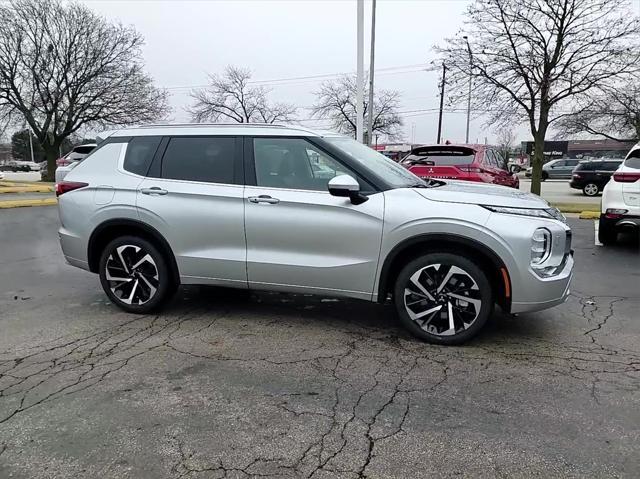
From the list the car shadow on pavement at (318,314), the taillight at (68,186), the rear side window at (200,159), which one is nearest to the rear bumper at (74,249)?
the taillight at (68,186)

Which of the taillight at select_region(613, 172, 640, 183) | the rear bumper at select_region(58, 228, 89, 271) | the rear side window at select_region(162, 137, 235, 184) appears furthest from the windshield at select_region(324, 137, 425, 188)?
the taillight at select_region(613, 172, 640, 183)

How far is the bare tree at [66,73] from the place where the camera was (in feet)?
87.3

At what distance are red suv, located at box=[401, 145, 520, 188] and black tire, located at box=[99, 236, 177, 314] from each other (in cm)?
634

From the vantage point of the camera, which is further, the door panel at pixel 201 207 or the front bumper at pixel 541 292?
the door panel at pixel 201 207

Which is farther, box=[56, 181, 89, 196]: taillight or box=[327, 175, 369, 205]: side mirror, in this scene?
box=[56, 181, 89, 196]: taillight

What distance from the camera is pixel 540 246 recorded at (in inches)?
150

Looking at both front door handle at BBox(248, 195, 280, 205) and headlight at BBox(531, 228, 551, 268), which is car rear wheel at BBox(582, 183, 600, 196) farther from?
front door handle at BBox(248, 195, 280, 205)

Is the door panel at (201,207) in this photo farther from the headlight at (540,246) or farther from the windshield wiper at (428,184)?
the headlight at (540,246)

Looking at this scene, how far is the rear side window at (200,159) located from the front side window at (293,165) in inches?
10.9

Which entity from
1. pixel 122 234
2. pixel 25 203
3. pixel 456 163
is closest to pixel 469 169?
pixel 456 163

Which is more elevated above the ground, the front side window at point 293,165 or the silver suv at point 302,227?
the front side window at point 293,165

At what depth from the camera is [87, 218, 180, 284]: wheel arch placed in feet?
15.4

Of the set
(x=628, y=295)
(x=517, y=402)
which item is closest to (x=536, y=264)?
(x=517, y=402)

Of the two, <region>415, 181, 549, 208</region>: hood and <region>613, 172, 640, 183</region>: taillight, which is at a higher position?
<region>613, 172, 640, 183</region>: taillight
